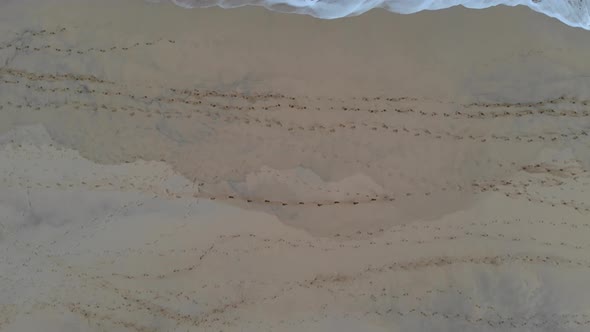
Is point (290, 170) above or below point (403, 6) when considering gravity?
below

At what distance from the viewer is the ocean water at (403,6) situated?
123 cm

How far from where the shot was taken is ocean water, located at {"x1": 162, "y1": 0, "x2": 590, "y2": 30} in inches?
48.6

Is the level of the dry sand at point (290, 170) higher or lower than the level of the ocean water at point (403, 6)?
lower

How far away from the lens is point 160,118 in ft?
4.32

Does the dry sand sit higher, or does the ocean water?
the ocean water

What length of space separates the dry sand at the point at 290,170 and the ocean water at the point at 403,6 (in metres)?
0.04

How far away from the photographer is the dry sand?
1.31 m

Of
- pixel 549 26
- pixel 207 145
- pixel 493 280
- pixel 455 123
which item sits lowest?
pixel 493 280

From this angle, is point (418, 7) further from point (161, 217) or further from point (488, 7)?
point (161, 217)

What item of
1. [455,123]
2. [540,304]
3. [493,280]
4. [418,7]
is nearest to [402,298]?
[493,280]

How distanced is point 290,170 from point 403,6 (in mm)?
545

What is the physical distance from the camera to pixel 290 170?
1.32 m

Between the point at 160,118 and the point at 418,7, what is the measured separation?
778 mm

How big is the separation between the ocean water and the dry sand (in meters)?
0.04
